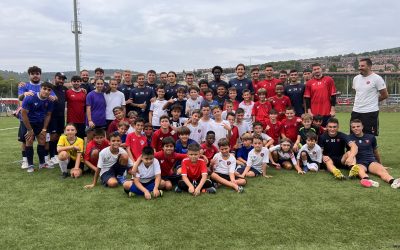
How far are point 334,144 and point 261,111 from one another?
1.81 meters

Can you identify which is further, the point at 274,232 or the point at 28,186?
the point at 28,186

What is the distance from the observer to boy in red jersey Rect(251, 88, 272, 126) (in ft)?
25.9

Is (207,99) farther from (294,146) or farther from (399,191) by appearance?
(399,191)

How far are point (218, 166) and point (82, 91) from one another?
3891mm

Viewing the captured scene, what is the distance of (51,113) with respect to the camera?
285 inches

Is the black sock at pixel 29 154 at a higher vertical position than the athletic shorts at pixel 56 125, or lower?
lower

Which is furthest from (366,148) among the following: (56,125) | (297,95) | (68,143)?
(56,125)

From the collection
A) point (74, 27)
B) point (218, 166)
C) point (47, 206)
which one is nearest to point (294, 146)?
point (218, 166)

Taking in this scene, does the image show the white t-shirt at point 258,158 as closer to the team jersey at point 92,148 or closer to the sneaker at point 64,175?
the team jersey at point 92,148

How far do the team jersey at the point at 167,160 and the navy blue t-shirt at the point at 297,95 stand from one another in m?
3.75

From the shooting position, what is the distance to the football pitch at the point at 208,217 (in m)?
3.53

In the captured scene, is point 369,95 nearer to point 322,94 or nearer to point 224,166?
point 322,94

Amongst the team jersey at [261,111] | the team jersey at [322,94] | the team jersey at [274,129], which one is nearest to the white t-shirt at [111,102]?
the team jersey at [261,111]

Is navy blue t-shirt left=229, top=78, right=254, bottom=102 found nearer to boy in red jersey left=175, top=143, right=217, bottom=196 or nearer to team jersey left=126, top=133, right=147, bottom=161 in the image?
team jersey left=126, top=133, right=147, bottom=161
